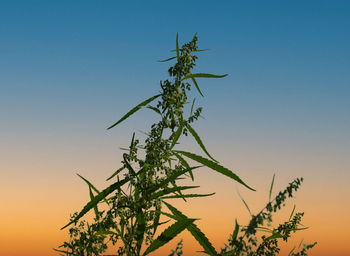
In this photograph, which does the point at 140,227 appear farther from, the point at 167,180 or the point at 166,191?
the point at 167,180

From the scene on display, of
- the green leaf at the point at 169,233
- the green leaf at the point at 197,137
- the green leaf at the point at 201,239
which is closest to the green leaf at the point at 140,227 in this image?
the green leaf at the point at 169,233

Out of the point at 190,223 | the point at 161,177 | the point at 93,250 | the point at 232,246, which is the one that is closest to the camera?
the point at 232,246

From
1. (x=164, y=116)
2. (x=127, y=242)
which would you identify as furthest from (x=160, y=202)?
(x=164, y=116)

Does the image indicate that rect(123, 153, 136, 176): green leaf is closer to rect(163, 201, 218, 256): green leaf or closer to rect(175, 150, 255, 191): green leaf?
rect(175, 150, 255, 191): green leaf

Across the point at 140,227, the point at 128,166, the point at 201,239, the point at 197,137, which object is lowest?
the point at 201,239

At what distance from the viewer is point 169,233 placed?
331 centimetres

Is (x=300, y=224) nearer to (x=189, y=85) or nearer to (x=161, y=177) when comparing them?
(x=161, y=177)

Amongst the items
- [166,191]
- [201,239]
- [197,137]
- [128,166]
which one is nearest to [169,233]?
[201,239]

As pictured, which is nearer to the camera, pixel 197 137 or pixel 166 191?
pixel 166 191

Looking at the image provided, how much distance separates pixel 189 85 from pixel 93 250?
1.86 metres

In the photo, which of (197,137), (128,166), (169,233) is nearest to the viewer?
(169,233)

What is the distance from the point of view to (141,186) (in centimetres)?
340

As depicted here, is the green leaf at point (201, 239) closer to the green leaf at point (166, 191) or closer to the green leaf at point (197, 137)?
the green leaf at point (166, 191)

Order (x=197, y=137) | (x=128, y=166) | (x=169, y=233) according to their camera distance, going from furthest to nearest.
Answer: (x=197, y=137)
(x=128, y=166)
(x=169, y=233)
